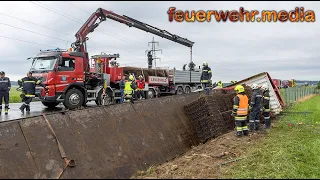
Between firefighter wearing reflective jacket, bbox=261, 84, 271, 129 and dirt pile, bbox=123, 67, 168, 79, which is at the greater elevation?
dirt pile, bbox=123, 67, 168, 79

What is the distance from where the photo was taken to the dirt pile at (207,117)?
320 inches

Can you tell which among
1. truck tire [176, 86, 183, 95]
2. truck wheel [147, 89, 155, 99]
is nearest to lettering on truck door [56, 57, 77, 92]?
truck wheel [147, 89, 155, 99]

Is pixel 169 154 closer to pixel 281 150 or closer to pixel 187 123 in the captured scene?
pixel 187 123

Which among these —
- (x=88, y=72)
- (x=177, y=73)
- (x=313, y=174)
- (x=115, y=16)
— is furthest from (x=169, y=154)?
(x=177, y=73)

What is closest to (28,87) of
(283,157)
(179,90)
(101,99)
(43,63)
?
(43,63)

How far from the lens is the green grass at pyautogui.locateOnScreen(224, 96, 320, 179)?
15.8ft

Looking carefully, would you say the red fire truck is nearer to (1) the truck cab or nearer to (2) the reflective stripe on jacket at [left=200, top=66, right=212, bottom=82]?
(1) the truck cab

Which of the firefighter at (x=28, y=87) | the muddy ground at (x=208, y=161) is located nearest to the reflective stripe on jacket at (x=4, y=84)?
the firefighter at (x=28, y=87)

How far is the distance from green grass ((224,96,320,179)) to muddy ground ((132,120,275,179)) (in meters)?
0.23

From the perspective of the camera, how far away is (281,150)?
6.32m

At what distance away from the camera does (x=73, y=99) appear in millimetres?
11570

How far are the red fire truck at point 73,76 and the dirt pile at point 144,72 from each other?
1.66 meters

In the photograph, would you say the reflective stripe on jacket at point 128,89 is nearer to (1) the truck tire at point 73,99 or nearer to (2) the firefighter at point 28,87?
(1) the truck tire at point 73,99

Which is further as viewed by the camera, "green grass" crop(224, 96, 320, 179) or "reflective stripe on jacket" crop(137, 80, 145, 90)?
"reflective stripe on jacket" crop(137, 80, 145, 90)
